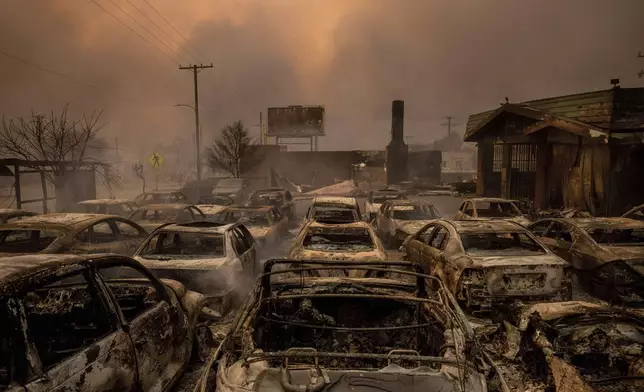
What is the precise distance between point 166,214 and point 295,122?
43198 millimetres

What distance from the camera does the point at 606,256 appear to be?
7.00 metres

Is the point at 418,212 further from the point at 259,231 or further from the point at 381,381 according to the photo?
the point at 381,381

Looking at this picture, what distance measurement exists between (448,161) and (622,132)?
3334 inches

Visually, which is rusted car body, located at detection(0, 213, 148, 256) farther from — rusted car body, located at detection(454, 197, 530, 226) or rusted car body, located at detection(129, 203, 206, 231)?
rusted car body, located at detection(454, 197, 530, 226)

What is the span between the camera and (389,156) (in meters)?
33.8

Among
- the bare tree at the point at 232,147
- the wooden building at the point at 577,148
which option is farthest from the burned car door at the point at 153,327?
the bare tree at the point at 232,147

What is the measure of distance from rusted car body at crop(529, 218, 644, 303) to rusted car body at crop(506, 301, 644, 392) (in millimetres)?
2518

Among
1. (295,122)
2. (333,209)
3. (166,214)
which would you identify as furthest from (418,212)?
(295,122)

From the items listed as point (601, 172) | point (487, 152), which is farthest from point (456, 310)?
point (487, 152)

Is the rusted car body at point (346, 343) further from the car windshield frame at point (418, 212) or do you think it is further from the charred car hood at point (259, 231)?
the car windshield frame at point (418, 212)

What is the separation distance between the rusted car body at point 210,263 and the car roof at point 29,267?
123 inches

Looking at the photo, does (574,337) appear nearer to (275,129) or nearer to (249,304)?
(249,304)

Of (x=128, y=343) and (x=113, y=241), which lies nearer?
(x=128, y=343)

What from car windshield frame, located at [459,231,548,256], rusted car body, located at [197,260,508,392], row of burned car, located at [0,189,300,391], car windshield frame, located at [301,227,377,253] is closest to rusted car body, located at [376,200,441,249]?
car windshield frame, located at [301,227,377,253]
